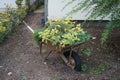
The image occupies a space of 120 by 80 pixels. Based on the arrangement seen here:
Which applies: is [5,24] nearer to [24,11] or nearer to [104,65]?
[24,11]

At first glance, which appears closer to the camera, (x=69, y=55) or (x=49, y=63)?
(x=69, y=55)

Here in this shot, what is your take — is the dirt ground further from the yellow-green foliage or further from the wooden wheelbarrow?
the yellow-green foliage

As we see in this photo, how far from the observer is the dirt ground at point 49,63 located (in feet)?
13.2

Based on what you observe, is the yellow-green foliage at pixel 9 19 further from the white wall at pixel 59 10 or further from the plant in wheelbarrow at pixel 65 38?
the plant in wheelbarrow at pixel 65 38

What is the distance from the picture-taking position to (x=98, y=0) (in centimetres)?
418

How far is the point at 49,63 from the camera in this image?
14.5 feet

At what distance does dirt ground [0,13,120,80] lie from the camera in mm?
4027

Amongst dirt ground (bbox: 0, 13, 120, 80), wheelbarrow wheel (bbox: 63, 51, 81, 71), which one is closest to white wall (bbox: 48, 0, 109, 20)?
dirt ground (bbox: 0, 13, 120, 80)

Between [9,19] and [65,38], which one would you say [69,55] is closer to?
[65,38]

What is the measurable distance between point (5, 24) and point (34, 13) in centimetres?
208

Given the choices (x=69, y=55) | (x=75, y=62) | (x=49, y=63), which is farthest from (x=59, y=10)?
(x=75, y=62)

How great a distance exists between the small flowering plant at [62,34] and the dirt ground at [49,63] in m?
0.51

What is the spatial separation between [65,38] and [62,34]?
0.54 ft

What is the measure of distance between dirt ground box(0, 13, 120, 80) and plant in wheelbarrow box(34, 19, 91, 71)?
0.18 m
